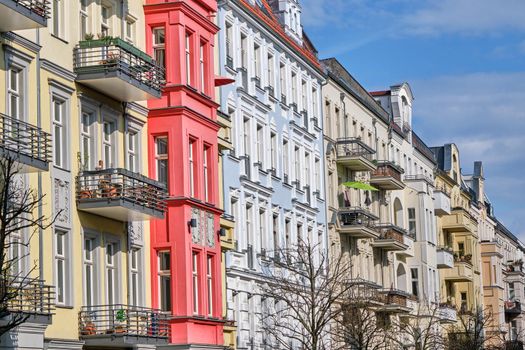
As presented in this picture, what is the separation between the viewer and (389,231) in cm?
7194

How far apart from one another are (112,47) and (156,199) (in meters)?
4.41

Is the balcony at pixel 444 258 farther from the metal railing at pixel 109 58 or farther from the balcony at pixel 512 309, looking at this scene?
the metal railing at pixel 109 58

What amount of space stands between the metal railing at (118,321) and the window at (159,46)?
7732mm

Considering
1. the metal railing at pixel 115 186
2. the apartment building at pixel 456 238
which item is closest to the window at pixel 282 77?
the metal railing at pixel 115 186

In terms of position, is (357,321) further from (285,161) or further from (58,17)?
→ (58,17)

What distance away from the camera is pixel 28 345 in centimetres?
2873

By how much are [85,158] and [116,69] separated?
8.07 feet

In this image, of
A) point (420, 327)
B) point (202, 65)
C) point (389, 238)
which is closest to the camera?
point (202, 65)

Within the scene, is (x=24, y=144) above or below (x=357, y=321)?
above

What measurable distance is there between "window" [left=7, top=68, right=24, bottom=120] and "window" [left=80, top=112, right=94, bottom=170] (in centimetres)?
361

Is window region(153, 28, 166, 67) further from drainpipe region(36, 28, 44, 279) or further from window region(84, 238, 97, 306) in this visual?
drainpipe region(36, 28, 44, 279)

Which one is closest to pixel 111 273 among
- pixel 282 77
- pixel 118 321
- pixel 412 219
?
pixel 118 321

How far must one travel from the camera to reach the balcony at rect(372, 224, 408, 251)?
7075 cm

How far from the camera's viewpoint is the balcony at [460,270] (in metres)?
91.5
